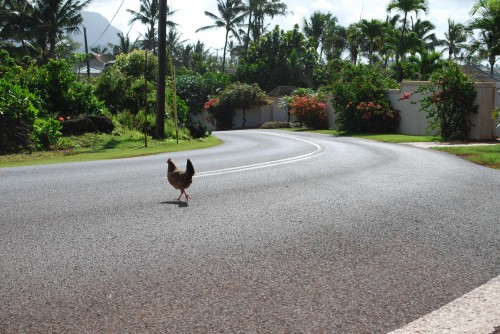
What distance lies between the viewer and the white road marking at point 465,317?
150 inches

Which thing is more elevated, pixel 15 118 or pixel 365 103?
pixel 365 103

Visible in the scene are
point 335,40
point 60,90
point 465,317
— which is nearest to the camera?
point 465,317

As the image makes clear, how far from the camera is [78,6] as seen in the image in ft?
176

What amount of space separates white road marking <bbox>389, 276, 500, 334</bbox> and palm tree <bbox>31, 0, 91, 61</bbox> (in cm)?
5143

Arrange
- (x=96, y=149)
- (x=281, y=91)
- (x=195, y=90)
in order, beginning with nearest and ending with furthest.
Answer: (x=96, y=149), (x=195, y=90), (x=281, y=91)

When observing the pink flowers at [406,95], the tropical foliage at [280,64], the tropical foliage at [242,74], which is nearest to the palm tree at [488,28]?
the tropical foliage at [242,74]

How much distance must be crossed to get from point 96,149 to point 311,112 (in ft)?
77.5

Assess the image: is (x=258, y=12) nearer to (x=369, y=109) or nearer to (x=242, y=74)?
(x=242, y=74)

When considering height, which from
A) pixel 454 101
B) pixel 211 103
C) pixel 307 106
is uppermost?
pixel 454 101

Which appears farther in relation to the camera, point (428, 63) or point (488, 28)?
point (428, 63)

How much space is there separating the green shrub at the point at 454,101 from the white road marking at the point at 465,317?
2211 cm

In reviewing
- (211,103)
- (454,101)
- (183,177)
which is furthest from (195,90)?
(183,177)

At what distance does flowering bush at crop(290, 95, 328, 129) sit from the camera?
42.1 meters

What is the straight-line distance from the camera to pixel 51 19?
173ft
